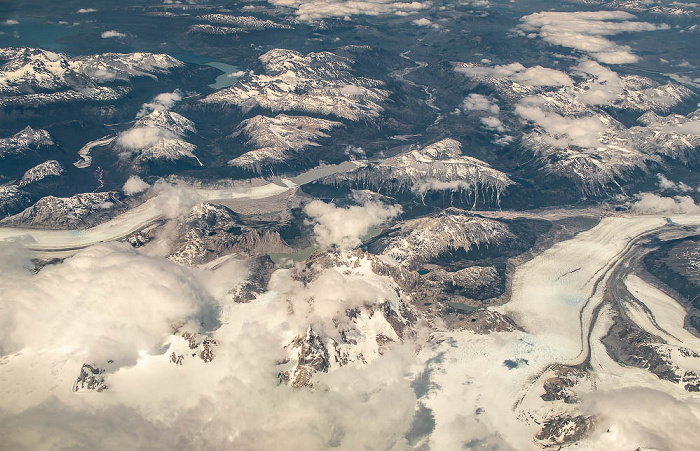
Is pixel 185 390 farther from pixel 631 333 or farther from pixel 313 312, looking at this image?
pixel 631 333

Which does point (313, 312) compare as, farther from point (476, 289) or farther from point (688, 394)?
point (688, 394)

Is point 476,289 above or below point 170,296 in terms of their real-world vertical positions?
below

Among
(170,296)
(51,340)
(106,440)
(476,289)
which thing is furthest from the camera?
(476,289)

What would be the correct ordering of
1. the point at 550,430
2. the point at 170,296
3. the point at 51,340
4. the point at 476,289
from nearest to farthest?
the point at 550,430
the point at 51,340
the point at 170,296
the point at 476,289

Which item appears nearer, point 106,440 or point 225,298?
point 106,440

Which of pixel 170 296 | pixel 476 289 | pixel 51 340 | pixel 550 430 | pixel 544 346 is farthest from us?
pixel 476 289

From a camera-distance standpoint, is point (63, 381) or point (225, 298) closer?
point (63, 381)

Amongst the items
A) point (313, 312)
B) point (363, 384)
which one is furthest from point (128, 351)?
point (363, 384)

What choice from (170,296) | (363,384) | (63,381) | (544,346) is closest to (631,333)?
(544,346)

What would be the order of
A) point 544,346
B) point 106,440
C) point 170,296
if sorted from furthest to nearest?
point 544,346 < point 170,296 < point 106,440
